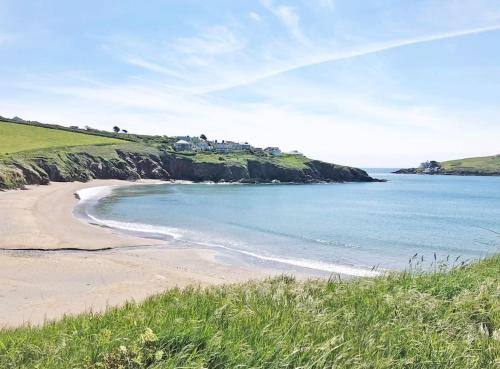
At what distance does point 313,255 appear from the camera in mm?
28797

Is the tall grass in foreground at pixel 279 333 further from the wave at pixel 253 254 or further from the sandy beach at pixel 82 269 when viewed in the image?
the wave at pixel 253 254

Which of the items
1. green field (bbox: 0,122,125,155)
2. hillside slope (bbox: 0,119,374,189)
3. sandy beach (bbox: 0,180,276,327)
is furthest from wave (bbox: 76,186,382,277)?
green field (bbox: 0,122,125,155)

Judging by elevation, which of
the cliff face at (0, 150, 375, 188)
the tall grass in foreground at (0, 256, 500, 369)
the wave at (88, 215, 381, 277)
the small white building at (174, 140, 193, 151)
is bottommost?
the wave at (88, 215, 381, 277)

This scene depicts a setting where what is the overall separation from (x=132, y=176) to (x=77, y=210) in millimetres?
58388

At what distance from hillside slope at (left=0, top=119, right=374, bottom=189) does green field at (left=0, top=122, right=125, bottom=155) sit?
264 mm

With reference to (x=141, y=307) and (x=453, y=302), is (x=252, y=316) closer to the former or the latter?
(x=141, y=307)

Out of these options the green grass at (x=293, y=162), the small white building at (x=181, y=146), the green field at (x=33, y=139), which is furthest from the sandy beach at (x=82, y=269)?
the small white building at (x=181, y=146)

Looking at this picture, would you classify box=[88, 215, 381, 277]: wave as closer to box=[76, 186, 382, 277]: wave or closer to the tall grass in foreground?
box=[76, 186, 382, 277]: wave

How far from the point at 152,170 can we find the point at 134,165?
4890 millimetres

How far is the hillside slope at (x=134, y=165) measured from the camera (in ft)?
246

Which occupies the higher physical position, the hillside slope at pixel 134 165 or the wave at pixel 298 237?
the hillside slope at pixel 134 165

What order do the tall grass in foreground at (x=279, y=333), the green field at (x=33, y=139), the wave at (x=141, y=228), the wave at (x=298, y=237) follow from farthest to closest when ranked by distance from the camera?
the green field at (x=33, y=139)
the wave at (x=141, y=228)
the wave at (x=298, y=237)
the tall grass in foreground at (x=279, y=333)

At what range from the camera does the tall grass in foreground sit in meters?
4.23

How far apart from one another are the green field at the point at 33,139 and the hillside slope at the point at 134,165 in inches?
10.4
